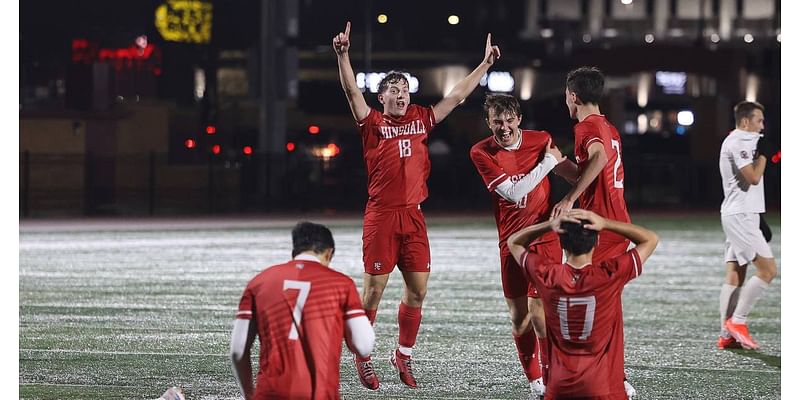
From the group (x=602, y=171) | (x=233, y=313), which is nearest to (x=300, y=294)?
(x=602, y=171)

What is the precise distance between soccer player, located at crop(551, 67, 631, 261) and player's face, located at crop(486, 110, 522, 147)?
1.25ft

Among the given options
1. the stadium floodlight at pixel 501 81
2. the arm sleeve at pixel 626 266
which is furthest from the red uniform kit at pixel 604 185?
the stadium floodlight at pixel 501 81

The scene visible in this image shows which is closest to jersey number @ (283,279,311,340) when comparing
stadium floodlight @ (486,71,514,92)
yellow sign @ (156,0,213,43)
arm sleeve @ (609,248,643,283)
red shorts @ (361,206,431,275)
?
arm sleeve @ (609,248,643,283)

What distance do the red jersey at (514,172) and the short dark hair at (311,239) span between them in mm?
2150

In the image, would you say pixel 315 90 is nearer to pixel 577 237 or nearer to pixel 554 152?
pixel 554 152

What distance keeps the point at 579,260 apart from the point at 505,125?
1.94 m

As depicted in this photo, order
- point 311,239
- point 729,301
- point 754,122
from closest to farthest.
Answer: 1. point 311,239
2. point 754,122
3. point 729,301

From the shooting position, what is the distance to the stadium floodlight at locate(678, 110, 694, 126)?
A: 50.4m

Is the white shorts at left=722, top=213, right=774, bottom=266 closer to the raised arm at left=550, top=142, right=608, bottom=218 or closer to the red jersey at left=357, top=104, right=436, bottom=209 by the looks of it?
the red jersey at left=357, top=104, right=436, bottom=209

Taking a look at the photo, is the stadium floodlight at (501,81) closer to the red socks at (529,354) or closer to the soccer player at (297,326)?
the red socks at (529,354)

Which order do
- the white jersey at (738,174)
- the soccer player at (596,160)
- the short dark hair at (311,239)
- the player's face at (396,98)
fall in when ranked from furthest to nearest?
the white jersey at (738,174), the player's face at (396,98), the soccer player at (596,160), the short dark hair at (311,239)

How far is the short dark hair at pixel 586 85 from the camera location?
727 cm

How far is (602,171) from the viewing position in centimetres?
722

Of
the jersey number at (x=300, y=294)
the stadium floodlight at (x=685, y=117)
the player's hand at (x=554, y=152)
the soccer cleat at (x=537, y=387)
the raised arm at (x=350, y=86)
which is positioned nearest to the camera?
the jersey number at (x=300, y=294)
